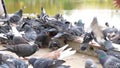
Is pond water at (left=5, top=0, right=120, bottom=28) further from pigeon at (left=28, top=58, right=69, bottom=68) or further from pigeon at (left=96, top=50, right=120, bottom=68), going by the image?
pigeon at (left=28, top=58, right=69, bottom=68)

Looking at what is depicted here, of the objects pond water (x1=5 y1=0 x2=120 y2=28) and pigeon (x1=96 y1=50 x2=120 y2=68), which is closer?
pigeon (x1=96 y1=50 x2=120 y2=68)

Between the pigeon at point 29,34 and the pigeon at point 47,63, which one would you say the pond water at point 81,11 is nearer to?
the pigeon at point 29,34

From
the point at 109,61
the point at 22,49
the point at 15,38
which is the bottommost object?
the point at 109,61

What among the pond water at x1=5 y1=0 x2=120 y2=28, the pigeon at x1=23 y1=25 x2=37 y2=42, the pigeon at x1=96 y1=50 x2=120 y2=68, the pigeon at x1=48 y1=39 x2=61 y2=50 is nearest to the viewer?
the pigeon at x1=96 y1=50 x2=120 y2=68

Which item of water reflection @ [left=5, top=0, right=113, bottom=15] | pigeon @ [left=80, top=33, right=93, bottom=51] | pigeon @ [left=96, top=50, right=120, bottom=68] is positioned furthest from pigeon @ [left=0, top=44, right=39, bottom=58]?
water reflection @ [left=5, top=0, right=113, bottom=15]

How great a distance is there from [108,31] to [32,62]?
1.59 m

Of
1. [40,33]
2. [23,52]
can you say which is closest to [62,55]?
[23,52]

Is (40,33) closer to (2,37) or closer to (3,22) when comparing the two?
(2,37)

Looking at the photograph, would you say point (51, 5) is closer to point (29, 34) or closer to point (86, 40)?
point (29, 34)

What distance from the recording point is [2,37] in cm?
438

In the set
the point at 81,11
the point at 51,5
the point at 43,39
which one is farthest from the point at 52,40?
the point at 51,5

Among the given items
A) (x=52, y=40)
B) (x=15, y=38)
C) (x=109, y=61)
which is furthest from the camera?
(x=52, y=40)

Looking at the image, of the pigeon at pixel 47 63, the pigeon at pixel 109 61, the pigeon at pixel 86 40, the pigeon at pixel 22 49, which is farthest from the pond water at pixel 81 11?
the pigeon at pixel 47 63

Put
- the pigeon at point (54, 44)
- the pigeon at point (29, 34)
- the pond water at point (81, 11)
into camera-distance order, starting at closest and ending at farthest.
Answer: the pigeon at point (54, 44) → the pigeon at point (29, 34) → the pond water at point (81, 11)
